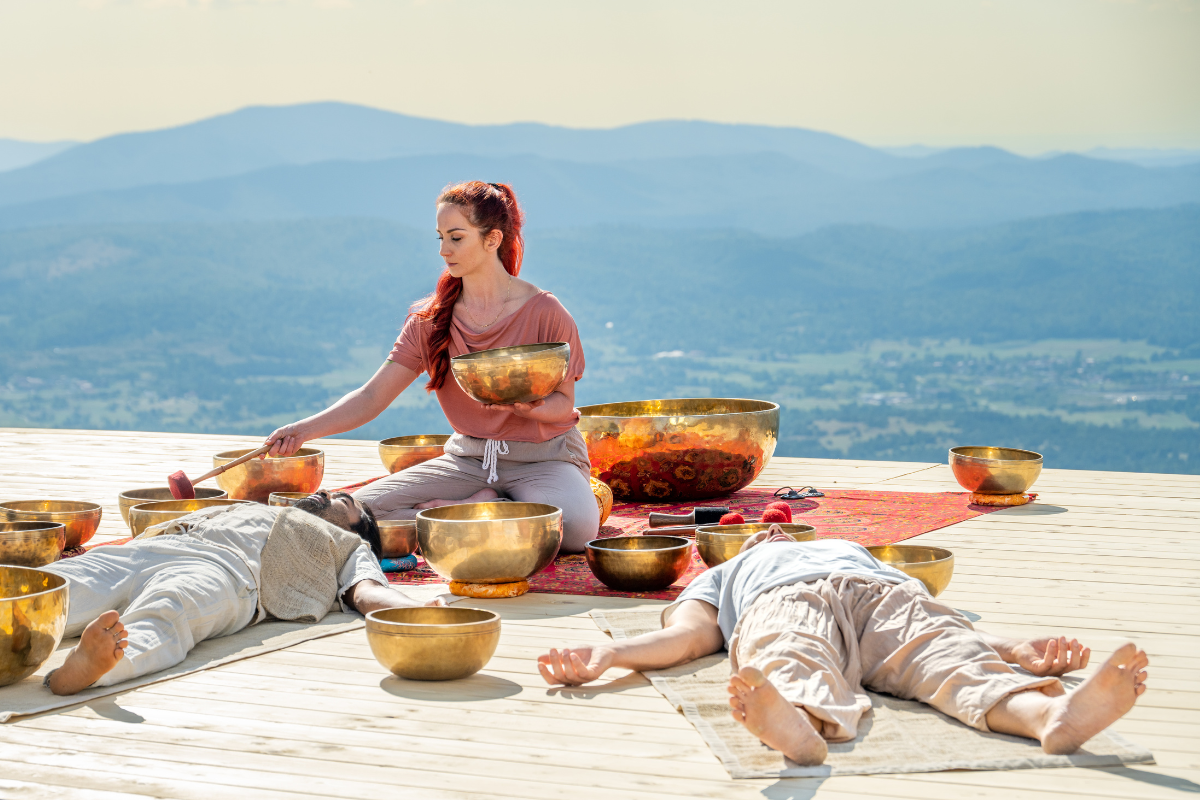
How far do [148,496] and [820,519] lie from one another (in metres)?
2.33

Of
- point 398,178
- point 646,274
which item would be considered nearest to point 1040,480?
point 646,274

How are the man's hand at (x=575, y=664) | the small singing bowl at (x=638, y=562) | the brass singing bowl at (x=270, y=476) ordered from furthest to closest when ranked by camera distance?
the brass singing bowl at (x=270, y=476) < the small singing bowl at (x=638, y=562) < the man's hand at (x=575, y=664)

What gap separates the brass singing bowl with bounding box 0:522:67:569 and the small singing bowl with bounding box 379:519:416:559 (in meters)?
0.90

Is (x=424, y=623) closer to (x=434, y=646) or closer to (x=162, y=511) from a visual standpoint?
(x=434, y=646)

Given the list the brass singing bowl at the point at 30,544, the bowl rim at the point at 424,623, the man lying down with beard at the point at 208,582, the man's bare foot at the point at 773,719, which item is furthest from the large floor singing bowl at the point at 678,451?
the man's bare foot at the point at 773,719

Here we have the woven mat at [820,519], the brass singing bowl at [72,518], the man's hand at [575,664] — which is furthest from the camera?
the brass singing bowl at [72,518]

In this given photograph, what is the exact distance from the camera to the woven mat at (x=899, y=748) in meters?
1.94

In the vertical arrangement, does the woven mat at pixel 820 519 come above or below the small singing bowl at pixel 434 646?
below

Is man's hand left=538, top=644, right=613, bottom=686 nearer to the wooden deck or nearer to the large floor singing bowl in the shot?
the wooden deck

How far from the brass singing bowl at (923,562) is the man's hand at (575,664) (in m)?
0.78

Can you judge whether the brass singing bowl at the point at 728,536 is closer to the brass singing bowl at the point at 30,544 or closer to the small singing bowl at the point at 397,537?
the small singing bowl at the point at 397,537

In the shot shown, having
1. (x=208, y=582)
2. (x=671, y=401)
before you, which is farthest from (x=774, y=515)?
(x=671, y=401)

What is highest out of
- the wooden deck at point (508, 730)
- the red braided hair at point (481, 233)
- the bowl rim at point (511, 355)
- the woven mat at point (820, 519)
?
the red braided hair at point (481, 233)

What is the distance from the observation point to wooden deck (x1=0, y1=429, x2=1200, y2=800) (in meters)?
1.90
